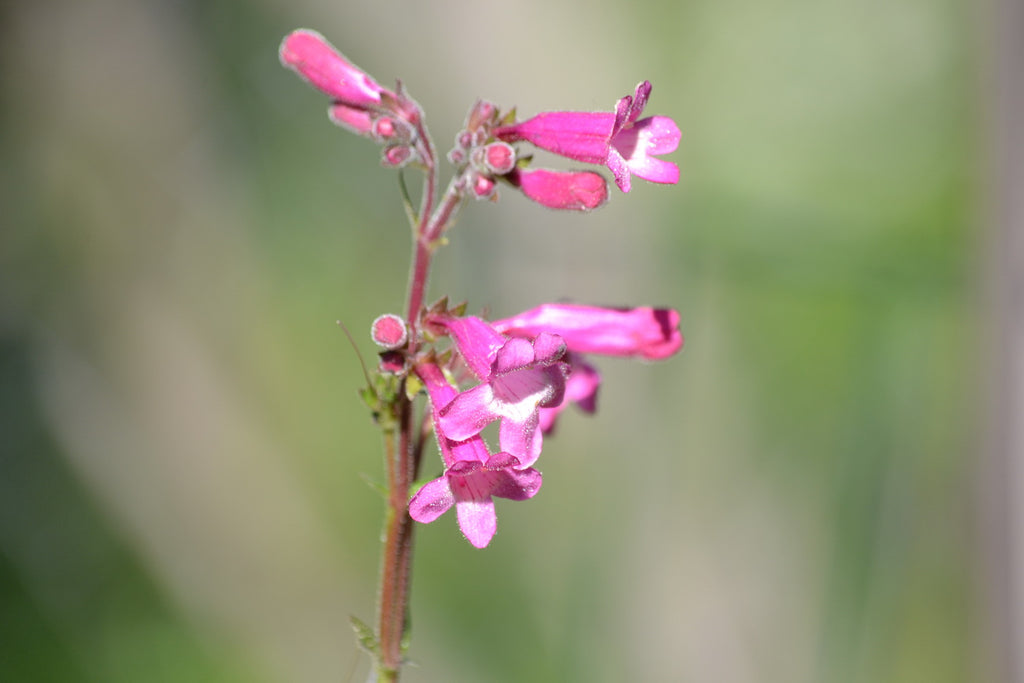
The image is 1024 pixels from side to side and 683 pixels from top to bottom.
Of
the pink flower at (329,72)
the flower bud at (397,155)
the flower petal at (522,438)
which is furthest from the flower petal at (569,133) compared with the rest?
the flower petal at (522,438)

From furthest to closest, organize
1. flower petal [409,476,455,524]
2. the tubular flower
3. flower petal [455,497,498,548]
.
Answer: the tubular flower → flower petal [455,497,498,548] → flower petal [409,476,455,524]

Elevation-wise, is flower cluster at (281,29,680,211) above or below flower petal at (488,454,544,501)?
above

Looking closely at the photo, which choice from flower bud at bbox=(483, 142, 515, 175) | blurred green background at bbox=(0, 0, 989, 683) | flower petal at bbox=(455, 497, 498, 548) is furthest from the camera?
blurred green background at bbox=(0, 0, 989, 683)

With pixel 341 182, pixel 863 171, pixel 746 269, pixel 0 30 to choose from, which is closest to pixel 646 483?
pixel 746 269

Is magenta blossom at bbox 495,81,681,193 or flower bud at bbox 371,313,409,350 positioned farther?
magenta blossom at bbox 495,81,681,193

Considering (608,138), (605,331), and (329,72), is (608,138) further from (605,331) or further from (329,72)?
(329,72)

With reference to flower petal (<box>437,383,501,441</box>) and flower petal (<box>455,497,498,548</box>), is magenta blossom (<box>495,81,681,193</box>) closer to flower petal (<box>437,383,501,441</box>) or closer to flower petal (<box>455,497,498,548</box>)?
flower petal (<box>437,383,501,441</box>)

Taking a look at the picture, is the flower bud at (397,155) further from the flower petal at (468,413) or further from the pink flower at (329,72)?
the flower petal at (468,413)

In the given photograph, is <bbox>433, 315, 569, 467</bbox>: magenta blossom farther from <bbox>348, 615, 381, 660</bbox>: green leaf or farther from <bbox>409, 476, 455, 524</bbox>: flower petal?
<bbox>348, 615, 381, 660</bbox>: green leaf

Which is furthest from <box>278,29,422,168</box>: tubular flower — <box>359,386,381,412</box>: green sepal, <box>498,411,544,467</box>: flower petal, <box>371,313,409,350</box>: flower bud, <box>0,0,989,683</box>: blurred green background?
<box>0,0,989,683</box>: blurred green background
